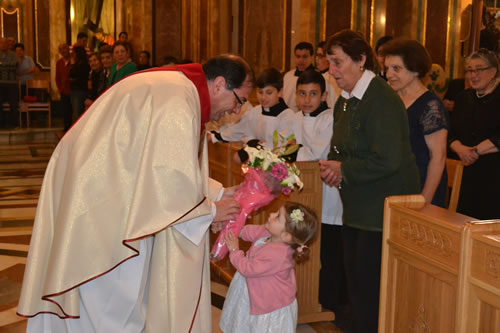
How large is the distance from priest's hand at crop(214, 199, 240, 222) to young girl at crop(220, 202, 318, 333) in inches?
12.5

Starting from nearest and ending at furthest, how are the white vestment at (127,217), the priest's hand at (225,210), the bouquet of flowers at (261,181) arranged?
1. the white vestment at (127,217)
2. the priest's hand at (225,210)
3. the bouquet of flowers at (261,181)

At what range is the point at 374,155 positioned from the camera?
3287 mm

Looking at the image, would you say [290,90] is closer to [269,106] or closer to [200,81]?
[269,106]

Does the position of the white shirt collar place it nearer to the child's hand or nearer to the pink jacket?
the pink jacket

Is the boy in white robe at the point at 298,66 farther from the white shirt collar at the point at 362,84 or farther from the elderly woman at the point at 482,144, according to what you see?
the white shirt collar at the point at 362,84

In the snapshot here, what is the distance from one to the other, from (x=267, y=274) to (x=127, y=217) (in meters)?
0.96

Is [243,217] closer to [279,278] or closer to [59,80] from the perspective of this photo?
[279,278]

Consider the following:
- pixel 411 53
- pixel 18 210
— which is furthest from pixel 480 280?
pixel 18 210

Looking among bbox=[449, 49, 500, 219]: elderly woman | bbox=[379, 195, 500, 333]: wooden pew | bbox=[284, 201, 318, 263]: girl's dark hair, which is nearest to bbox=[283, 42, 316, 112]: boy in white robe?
bbox=[449, 49, 500, 219]: elderly woman

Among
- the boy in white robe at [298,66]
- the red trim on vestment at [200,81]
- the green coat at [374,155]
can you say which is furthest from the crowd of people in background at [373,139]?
the boy in white robe at [298,66]

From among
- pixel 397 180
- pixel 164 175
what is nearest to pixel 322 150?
pixel 397 180

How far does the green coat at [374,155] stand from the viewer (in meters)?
3.26

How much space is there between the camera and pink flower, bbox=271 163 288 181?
10.4 feet

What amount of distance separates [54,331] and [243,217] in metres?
1.03
